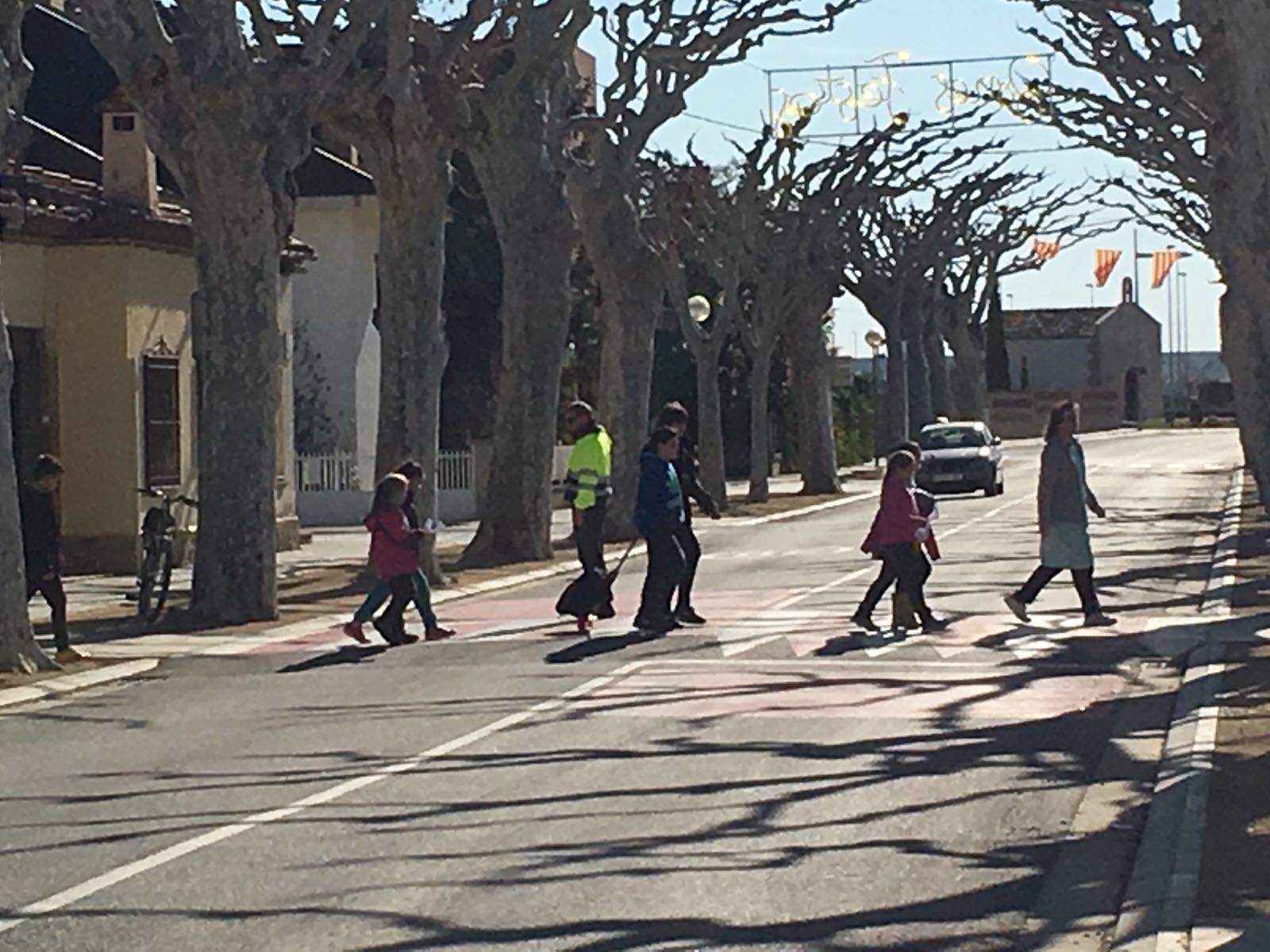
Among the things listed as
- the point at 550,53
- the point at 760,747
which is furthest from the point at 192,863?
the point at 550,53

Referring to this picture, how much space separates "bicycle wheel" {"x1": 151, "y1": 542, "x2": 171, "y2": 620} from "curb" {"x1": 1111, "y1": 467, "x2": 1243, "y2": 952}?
9351 mm

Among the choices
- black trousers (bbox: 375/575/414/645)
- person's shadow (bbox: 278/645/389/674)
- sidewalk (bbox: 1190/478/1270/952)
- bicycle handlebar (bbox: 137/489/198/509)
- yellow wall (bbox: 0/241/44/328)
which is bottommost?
person's shadow (bbox: 278/645/389/674)

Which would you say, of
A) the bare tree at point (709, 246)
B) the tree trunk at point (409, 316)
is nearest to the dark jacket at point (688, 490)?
the tree trunk at point (409, 316)

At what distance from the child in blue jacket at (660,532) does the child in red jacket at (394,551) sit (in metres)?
1.86

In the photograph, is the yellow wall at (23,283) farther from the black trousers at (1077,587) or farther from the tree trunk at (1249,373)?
the tree trunk at (1249,373)

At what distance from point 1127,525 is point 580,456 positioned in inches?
656

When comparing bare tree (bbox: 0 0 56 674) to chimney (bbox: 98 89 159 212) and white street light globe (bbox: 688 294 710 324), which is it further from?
white street light globe (bbox: 688 294 710 324)

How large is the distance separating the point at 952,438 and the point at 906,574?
31032mm

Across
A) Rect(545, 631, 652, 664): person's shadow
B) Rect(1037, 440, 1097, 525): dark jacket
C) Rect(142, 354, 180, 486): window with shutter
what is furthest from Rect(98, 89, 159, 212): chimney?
Rect(1037, 440, 1097, 525): dark jacket

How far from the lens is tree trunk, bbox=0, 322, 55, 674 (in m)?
16.7

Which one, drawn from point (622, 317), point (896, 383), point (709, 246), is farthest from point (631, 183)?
point (896, 383)

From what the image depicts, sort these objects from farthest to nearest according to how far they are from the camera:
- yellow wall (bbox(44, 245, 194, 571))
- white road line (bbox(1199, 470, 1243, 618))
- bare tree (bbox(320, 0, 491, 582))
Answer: yellow wall (bbox(44, 245, 194, 571)), bare tree (bbox(320, 0, 491, 582)), white road line (bbox(1199, 470, 1243, 618))

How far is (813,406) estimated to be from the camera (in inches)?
2045

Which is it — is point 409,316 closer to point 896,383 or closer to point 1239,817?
point 1239,817
